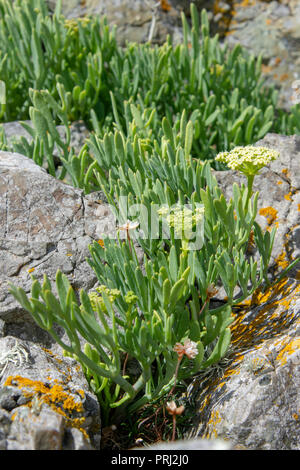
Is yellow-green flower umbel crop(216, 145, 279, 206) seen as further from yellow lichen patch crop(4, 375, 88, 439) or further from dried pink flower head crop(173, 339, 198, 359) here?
yellow lichen patch crop(4, 375, 88, 439)

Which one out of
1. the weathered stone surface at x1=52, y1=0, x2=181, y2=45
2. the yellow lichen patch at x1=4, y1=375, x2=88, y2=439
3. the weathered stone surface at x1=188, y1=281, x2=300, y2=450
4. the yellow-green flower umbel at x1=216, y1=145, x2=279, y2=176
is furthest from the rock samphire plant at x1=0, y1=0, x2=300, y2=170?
the yellow lichen patch at x1=4, y1=375, x2=88, y2=439

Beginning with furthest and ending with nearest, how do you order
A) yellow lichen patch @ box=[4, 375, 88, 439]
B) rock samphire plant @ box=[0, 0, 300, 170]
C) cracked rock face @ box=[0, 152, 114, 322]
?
rock samphire plant @ box=[0, 0, 300, 170], cracked rock face @ box=[0, 152, 114, 322], yellow lichen patch @ box=[4, 375, 88, 439]

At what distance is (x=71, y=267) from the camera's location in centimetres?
219

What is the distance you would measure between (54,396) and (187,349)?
1.48ft

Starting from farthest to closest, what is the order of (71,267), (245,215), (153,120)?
(153,120), (71,267), (245,215)

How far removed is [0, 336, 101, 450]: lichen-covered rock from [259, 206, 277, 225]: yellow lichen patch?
3.72ft

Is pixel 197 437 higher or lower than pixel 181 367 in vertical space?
A: lower

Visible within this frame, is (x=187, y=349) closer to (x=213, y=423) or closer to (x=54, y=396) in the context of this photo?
(x=213, y=423)

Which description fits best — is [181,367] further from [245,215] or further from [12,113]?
[12,113]

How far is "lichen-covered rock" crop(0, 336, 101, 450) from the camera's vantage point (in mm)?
1500

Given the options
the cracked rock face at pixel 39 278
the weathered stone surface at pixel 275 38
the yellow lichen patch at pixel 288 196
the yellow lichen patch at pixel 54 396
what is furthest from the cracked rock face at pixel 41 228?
the weathered stone surface at pixel 275 38

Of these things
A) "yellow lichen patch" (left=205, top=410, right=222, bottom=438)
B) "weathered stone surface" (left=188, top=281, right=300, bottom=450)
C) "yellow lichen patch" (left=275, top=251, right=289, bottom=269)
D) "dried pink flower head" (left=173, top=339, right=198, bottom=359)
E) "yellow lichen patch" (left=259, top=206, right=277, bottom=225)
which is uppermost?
"yellow lichen patch" (left=259, top=206, right=277, bottom=225)

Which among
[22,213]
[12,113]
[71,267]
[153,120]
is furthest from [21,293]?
[12,113]

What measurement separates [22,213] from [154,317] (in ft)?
2.90
